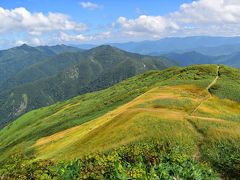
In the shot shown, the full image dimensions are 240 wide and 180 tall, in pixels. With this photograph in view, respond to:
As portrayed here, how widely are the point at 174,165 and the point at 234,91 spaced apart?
69.7m

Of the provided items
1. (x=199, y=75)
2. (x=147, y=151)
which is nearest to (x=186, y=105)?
(x=147, y=151)

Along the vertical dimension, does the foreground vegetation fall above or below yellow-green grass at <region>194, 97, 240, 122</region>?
above

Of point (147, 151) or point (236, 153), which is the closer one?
point (147, 151)

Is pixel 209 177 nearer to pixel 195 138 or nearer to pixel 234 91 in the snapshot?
pixel 195 138

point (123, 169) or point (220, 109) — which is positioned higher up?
point (123, 169)

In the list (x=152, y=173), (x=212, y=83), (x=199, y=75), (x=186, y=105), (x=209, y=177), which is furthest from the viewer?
(x=199, y=75)

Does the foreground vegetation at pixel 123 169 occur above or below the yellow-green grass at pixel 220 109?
above

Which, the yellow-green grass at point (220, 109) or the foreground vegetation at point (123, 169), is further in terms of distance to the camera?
the yellow-green grass at point (220, 109)

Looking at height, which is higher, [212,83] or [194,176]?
[194,176]

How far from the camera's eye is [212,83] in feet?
375

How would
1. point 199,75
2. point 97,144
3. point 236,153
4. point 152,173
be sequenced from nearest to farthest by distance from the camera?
point 152,173 < point 236,153 < point 97,144 < point 199,75

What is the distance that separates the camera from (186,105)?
258 feet

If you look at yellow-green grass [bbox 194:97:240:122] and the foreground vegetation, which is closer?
the foreground vegetation

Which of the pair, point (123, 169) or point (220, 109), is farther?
point (220, 109)
